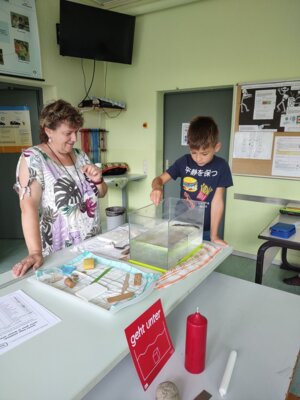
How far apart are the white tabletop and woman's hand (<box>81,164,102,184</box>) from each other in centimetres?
72

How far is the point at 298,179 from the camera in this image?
2.72 metres

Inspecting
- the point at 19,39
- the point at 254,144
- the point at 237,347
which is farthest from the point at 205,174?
the point at 19,39

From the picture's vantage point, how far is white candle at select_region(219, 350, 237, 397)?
747mm

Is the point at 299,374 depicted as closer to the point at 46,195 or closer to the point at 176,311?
the point at 176,311

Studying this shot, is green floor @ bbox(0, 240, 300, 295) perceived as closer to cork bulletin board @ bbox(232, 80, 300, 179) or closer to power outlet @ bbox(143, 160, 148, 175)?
cork bulletin board @ bbox(232, 80, 300, 179)

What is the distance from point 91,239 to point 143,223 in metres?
0.30

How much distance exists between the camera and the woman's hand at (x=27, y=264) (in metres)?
1.03

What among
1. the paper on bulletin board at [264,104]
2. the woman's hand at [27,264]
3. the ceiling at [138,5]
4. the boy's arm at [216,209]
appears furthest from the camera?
the ceiling at [138,5]

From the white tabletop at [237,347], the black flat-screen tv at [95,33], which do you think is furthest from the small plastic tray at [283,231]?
the black flat-screen tv at [95,33]

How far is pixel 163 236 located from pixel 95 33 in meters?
2.85

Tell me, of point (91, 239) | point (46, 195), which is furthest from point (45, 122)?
point (91, 239)

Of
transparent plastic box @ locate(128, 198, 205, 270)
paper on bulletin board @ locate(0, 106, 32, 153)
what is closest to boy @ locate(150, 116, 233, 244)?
transparent plastic box @ locate(128, 198, 205, 270)

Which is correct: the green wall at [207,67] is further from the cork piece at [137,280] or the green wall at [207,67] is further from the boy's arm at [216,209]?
the cork piece at [137,280]

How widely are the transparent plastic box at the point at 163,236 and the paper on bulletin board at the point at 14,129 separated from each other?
8.55 ft
